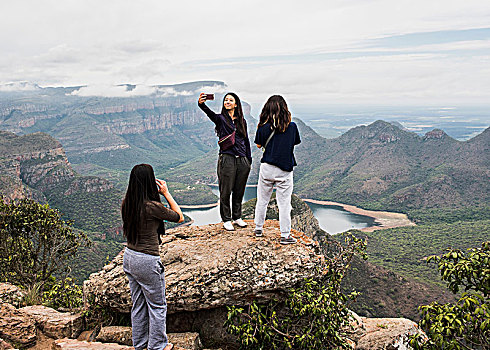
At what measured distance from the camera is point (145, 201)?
4617mm

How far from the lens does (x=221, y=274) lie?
6.22m

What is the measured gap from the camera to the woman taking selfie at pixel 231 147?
6.98 metres

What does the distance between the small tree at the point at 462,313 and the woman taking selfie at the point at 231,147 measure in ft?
12.6

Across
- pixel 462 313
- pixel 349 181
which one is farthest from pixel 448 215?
pixel 462 313

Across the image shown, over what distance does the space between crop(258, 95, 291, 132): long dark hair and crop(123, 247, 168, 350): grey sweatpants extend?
309 cm

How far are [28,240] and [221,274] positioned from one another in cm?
948

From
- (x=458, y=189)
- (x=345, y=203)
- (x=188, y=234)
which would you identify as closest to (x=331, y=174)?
(x=345, y=203)

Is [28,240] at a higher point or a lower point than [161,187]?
lower

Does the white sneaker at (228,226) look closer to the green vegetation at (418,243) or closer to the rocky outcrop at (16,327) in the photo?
the rocky outcrop at (16,327)

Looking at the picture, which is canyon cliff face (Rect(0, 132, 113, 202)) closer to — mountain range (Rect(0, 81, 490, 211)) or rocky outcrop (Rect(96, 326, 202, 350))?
mountain range (Rect(0, 81, 490, 211))

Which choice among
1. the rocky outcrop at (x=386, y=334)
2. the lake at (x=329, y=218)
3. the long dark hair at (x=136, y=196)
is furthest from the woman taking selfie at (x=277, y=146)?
the lake at (x=329, y=218)

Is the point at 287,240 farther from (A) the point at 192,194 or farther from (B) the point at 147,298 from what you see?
(A) the point at 192,194

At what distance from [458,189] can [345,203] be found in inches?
1079

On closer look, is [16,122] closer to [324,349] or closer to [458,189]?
[458,189]
